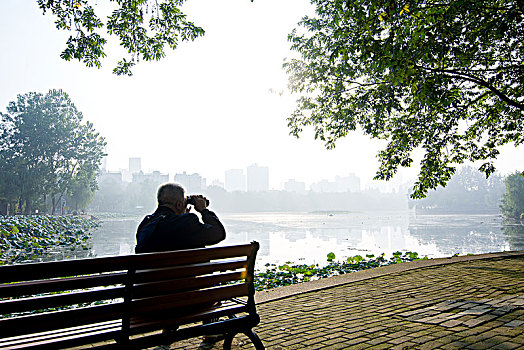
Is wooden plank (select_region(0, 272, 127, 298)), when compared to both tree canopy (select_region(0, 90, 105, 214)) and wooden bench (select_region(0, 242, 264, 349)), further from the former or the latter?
tree canopy (select_region(0, 90, 105, 214))

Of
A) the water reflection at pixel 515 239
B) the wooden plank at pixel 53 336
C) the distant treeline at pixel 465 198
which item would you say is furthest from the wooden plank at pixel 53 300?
the distant treeline at pixel 465 198

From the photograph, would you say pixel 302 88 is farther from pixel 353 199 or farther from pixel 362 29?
pixel 353 199

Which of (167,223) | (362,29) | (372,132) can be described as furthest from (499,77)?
(167,223)

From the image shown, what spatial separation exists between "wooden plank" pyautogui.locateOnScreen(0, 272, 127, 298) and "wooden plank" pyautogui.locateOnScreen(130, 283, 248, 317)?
214 mm

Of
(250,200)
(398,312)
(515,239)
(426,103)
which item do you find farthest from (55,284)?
(250,200)

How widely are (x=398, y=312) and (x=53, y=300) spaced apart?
10.4ft

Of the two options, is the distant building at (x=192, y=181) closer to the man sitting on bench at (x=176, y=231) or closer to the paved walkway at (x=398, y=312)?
the paved walkway at (x=398, y=312)

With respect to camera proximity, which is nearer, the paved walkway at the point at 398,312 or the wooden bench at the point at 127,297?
the wooden bench at the point at 127,297

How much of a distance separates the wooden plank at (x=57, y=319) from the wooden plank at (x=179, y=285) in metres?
0.13

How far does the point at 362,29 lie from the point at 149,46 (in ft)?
10.6

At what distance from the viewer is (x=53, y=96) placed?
139 ft

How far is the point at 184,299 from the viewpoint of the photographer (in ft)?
7.68

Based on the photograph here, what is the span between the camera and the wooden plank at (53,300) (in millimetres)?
1771

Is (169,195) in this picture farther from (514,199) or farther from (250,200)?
(250,200)
